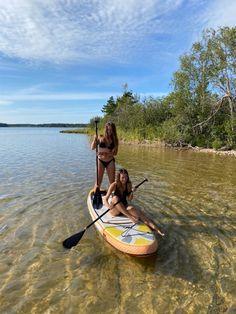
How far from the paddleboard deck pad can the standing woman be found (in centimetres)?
180

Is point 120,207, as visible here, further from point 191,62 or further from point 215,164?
point 191,62

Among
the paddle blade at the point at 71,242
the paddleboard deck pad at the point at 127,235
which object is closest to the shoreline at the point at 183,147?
the paddleboard deck pad at the point at 127,235

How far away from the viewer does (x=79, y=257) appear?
18.7ft

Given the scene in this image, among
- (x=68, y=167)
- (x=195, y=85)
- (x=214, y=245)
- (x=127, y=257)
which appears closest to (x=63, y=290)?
(x=127, y=257)

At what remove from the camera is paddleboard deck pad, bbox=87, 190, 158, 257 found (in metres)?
5.45

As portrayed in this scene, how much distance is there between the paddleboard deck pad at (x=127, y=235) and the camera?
545 cm

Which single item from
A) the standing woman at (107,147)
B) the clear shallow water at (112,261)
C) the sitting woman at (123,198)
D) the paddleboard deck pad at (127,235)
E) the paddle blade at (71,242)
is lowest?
the clear shallow water at (112,261)

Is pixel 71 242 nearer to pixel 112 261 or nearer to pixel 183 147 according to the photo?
pixel 112 261

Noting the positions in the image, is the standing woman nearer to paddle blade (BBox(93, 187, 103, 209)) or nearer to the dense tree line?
paddle blade (BBox(93, 187, 103, 209))

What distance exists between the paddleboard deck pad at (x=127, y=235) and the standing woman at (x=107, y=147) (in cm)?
180

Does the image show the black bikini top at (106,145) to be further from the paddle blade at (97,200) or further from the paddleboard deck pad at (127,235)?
the paddleboard deck pad at (127,235)

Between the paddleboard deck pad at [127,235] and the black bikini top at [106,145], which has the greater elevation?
the black bikini top at [106,145]

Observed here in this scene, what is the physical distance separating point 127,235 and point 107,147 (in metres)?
2.89

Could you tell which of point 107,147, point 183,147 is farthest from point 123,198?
point 183,147
